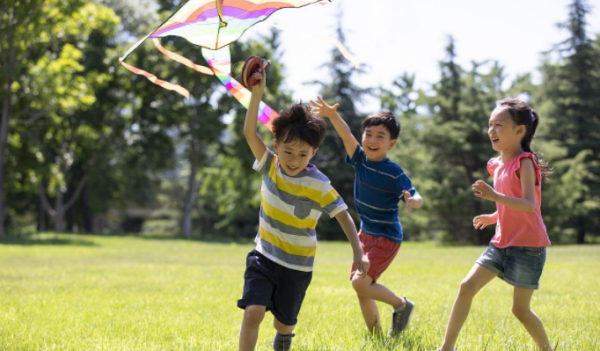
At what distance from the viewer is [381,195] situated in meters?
4.77

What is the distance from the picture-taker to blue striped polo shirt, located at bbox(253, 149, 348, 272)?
3.78m

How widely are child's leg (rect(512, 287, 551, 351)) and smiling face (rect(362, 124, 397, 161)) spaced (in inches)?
60.3

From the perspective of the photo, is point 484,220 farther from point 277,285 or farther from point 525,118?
point 277,285

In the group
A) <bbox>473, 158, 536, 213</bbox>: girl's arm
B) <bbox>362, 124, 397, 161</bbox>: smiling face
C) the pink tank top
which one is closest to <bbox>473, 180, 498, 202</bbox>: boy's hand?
<bbox>473, 158, 536, 213</bbox>: girl's arm

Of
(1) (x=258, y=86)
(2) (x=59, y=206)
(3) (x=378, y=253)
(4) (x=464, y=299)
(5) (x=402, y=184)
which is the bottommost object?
(2) (x=59, y=206)

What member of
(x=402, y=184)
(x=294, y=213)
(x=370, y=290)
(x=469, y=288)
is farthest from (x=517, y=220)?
(x=294, y=213)

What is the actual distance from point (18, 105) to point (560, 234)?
2358 cm

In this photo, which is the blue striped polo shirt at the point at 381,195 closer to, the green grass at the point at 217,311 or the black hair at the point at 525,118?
the green grass at the point at 217,311

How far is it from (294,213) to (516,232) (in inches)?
57.0

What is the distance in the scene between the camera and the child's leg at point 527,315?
152 inches

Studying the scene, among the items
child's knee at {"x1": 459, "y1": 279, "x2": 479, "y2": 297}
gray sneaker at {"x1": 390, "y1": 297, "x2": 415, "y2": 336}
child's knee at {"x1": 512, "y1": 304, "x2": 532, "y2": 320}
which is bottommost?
gray sneaker at {"x1": 390, "y1": 297, "x2": 415, "y2": 336}

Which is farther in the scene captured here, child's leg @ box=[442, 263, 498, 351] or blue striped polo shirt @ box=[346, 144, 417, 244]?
blue striped polo shirt @ box=[346, 144, 417, 244]

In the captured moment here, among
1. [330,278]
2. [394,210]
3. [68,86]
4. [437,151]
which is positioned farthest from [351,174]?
[394,210]

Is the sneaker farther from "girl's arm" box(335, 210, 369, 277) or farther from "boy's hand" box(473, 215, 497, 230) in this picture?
"boy's hand" box(473, 215, 497, 230)
